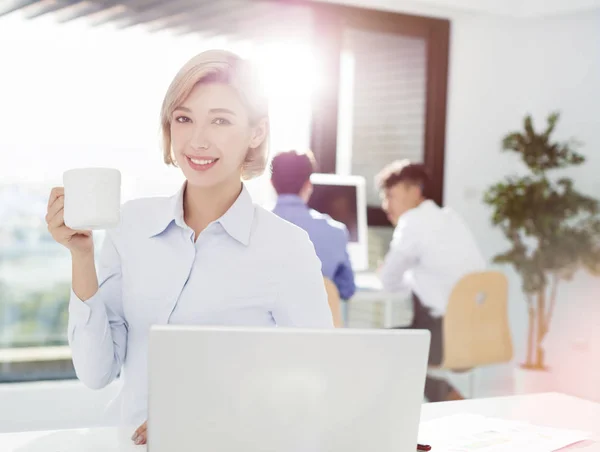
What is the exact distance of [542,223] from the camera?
4219mm

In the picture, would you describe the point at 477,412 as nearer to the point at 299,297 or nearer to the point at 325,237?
the point at 299,297

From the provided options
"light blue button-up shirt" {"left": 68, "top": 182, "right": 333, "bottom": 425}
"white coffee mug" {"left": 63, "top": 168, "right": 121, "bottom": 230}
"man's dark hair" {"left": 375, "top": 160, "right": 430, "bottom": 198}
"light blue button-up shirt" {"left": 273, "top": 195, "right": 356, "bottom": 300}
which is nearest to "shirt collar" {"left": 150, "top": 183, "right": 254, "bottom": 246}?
"light blue button-up shirt" {"left": 68, "top": 182, "right": 333, "bottom": 425}

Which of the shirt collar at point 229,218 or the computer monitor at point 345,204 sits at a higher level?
the shirt collar at point 229,218

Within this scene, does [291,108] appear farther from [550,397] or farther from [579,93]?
[550,397]

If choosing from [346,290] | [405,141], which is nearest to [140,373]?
[346,290]

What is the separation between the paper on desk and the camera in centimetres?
132

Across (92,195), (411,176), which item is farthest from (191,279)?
(411,176)

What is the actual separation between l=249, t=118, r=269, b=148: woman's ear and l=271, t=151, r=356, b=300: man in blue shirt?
1624 millimetres

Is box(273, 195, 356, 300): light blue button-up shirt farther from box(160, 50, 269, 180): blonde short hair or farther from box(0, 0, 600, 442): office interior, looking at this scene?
box(160, 50, 269, 180): blonde short hair

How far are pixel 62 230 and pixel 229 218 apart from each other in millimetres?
357

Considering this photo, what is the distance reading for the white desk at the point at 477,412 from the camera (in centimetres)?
123

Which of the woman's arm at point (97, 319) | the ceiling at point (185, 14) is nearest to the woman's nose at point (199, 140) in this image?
the woman's arm at point (97, 319)

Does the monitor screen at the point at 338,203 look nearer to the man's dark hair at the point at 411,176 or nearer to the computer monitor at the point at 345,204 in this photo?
the computer monitor at the point at 345,204

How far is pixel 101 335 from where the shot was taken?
1.43 metres
